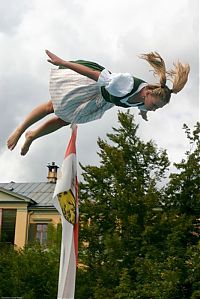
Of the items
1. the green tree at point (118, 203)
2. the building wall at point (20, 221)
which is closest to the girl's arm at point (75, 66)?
the green tree at point (118, 203)

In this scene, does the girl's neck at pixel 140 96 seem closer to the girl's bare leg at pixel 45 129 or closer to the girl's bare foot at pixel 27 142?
the girl's bare leg at pixel 45 129

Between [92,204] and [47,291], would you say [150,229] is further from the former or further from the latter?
[47,291]

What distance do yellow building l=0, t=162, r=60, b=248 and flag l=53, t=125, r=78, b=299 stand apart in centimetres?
2037

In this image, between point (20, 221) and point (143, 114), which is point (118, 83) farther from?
point (20, 221)

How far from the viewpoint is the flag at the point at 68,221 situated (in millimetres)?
5250

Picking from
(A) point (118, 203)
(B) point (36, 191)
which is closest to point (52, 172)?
(B) point (36, 191)

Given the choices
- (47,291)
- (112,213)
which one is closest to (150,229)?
(112,213)

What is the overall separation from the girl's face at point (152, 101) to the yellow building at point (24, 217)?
2120cm

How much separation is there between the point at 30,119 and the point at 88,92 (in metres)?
0.58

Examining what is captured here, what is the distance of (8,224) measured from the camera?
26.4m

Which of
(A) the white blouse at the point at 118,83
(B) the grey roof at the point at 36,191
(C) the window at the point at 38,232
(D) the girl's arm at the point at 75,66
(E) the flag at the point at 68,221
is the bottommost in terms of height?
(E) the flag at the point at 68,221

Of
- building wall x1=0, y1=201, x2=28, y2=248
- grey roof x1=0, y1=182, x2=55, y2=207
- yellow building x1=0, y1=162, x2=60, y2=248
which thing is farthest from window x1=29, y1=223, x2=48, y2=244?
grey roof x1=0, y1=182, x2=55, y2=207

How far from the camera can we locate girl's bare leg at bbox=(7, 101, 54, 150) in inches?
203

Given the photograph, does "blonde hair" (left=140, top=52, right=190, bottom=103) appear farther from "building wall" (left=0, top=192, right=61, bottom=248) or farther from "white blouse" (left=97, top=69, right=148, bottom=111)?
"building wall" (left=0, top=192, right=61, bottom=248)
